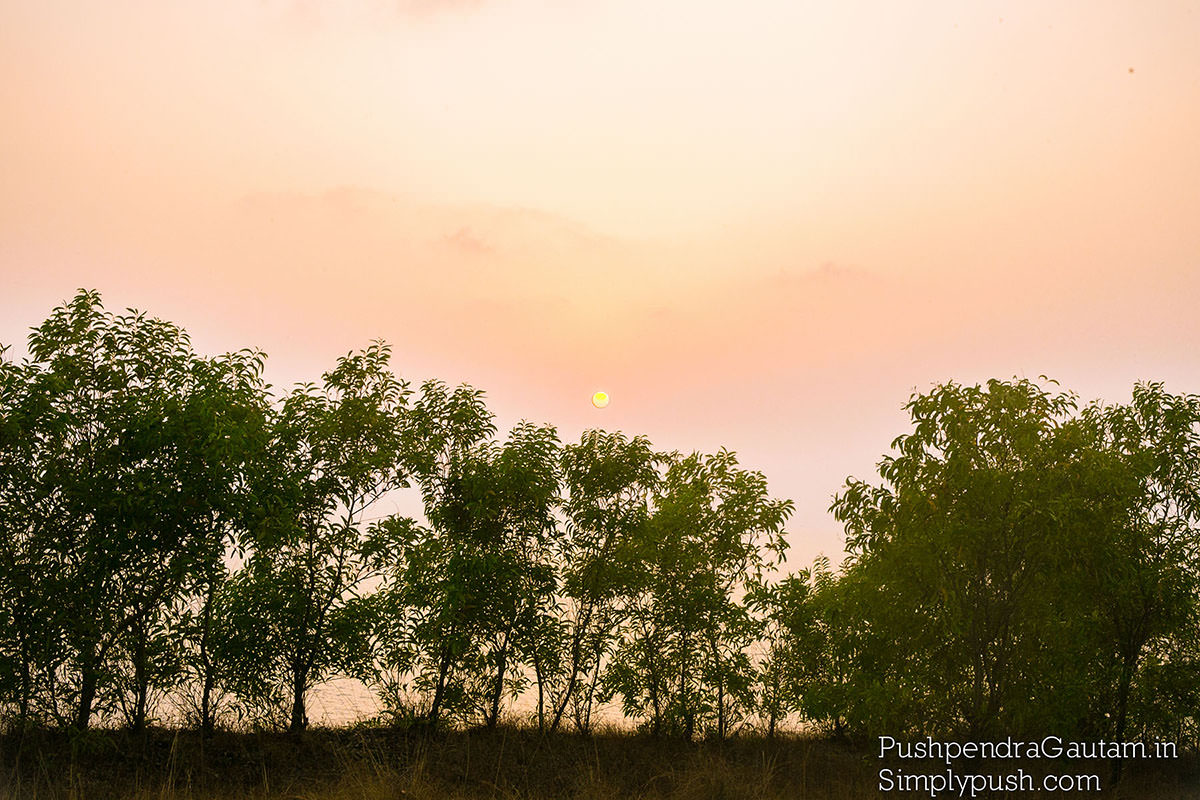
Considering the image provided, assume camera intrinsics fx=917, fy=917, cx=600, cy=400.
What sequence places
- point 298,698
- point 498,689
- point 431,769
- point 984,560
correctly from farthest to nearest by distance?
point 498,689
point 298,698
point 431,769
point 984,560

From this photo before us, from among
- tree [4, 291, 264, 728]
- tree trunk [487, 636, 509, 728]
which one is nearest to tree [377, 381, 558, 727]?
tree trunk [487, 636, 509, 728]

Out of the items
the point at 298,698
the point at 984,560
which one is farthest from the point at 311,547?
the point at 984,560

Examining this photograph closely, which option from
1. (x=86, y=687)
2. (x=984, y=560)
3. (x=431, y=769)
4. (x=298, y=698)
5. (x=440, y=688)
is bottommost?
(x=431, y=769)

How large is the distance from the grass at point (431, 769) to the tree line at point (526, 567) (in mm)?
602

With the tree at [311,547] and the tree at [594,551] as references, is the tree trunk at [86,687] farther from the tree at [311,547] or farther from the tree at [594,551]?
the tree at [594,551]

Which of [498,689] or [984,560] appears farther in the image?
[498,689]

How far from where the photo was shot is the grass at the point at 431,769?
551 inches

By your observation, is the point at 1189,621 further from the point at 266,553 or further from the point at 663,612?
the point at 266,553

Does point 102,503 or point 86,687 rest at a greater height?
point 102,503

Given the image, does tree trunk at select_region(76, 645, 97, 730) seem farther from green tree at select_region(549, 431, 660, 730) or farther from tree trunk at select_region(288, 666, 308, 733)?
green tree at select_region(549, 431, 660, 730)

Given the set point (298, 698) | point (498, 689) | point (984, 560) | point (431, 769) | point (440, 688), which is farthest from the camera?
point (498, 689)

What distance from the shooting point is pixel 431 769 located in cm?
1645

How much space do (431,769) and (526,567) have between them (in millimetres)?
4410

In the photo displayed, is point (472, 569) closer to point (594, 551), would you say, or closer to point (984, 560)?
point (594, 551)
